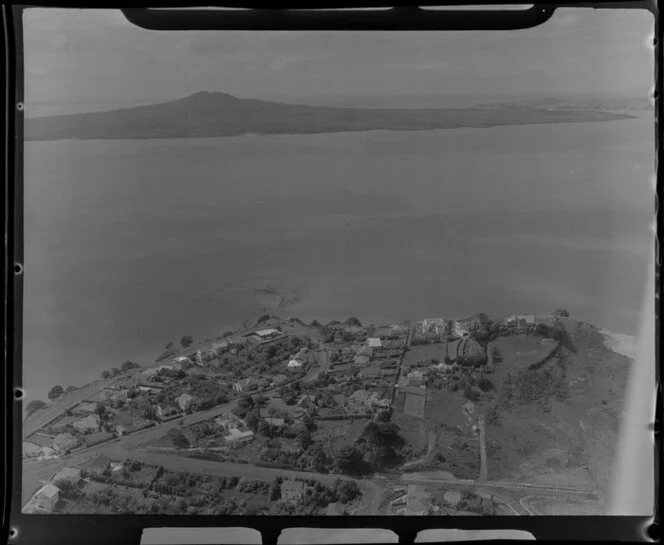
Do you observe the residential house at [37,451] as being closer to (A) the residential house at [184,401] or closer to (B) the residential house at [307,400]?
(A) the residential house at [184,401]

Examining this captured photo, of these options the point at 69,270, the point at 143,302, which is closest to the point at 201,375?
the point at 143,302

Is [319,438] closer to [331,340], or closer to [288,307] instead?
[331,340]

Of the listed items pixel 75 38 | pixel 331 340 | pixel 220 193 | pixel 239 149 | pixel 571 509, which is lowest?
pixel 571 509

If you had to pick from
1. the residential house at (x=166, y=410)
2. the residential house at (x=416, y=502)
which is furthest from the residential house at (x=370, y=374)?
the residential house at (x=166, y=410)

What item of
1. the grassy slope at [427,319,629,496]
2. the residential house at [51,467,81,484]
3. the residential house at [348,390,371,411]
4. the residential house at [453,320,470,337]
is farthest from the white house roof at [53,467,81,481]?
the residential house at [453,320,470,337]

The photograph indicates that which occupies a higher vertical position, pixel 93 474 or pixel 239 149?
pixel 239 149

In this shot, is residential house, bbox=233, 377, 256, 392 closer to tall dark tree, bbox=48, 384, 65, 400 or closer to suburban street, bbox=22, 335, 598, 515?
suburban street, bbox=22, 335, 598, 515

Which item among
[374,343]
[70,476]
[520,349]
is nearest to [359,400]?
[374,343]
